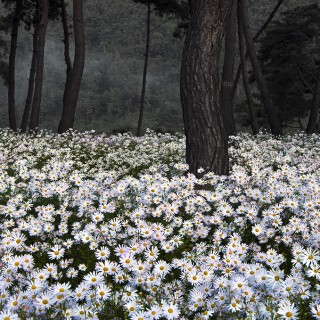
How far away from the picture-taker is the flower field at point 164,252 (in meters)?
2.70

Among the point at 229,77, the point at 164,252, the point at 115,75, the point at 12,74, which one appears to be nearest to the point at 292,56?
the point at 229,77

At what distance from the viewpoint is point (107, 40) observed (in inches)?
4171

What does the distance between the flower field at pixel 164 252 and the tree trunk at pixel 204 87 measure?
2.30 feet

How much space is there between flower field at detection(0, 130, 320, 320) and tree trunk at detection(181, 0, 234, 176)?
27.6 inches

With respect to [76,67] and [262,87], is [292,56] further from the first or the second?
[76,67]

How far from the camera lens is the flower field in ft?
8.86

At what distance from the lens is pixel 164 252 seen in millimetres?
3740

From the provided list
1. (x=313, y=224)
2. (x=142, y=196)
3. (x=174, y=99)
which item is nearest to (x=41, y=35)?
(x=142, y=196)

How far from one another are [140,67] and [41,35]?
78.6m

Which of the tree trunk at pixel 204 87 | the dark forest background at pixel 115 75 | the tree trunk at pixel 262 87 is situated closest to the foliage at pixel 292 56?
the dark forest background at pixel 115 75

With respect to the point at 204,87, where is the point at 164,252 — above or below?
below

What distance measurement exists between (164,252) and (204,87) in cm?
322

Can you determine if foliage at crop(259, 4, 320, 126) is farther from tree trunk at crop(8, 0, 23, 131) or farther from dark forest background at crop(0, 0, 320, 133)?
tree trunk at crop(8, 0, 23, 131)

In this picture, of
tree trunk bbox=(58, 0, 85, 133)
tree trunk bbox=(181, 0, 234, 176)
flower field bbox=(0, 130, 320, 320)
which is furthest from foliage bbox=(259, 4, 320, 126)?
flower field bbox=(0, 130, 320, 320)
